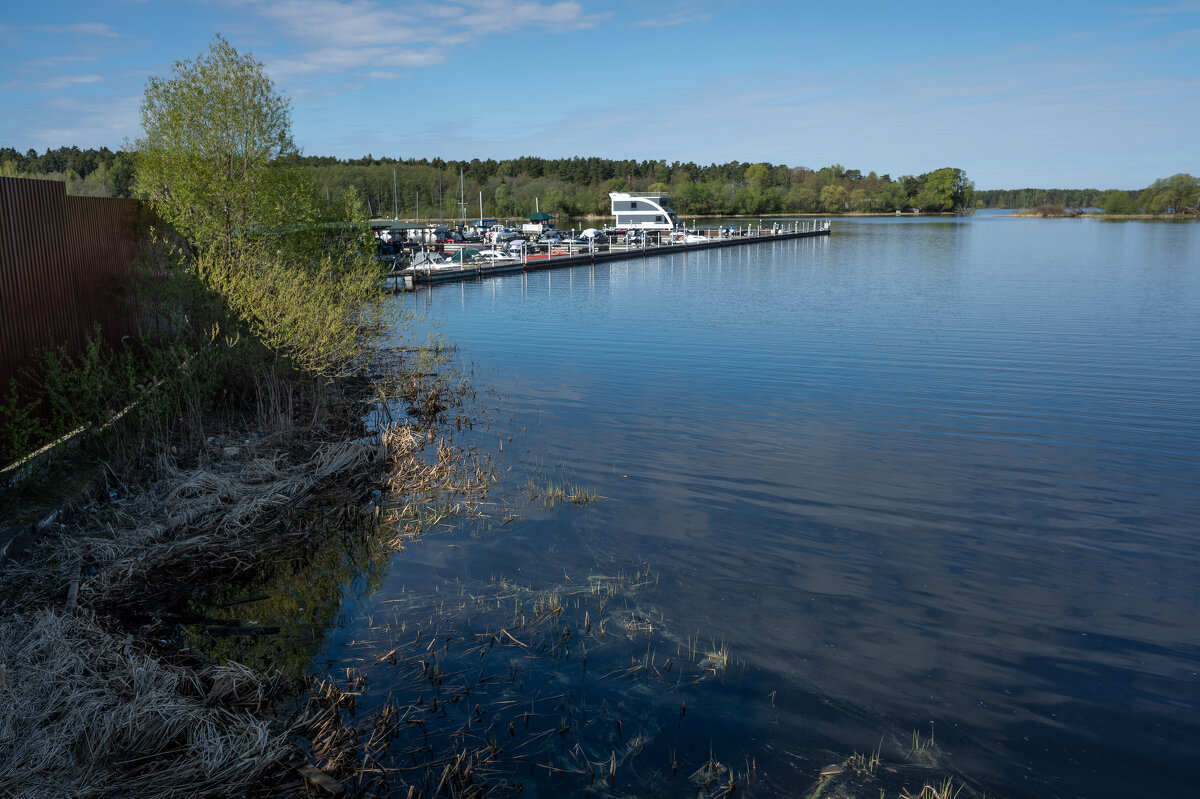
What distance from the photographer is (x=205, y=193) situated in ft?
50.5

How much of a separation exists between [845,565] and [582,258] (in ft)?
135

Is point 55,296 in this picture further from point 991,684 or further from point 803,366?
point 803,366

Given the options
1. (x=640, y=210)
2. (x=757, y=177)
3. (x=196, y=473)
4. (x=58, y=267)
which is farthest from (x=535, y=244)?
(x=757, y=177)

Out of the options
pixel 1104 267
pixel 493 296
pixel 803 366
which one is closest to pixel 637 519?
pixel 803 366

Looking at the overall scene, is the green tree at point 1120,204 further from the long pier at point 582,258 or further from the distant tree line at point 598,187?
the long pier at point 582,258

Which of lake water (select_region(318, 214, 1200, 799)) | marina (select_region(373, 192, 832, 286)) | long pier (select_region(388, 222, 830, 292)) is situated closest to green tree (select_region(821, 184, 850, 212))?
marina (select_region(373, 192, 832, 286))

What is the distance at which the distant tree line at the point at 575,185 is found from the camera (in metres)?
119

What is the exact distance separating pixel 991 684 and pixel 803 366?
1209cm

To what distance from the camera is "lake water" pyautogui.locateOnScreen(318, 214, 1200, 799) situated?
5.13 metres

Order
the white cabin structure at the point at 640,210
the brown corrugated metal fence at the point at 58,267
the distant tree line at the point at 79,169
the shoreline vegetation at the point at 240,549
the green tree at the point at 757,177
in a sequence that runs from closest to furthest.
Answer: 1. the shoreline vegetation at the point at 240,549
2. the brown corrugated metal fence at the point at 58,267
3. the distant tree line at the point at 79,169
4. the white cabin structure at the point at 640,210
5. the green tree at the point at 757,177

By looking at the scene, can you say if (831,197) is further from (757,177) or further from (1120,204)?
(1120,204)

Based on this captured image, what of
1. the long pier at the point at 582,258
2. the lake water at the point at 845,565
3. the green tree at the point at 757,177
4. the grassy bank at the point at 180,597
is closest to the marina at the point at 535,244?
the long pier at the point at 582,258

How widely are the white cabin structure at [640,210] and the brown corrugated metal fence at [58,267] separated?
67569 millimetres

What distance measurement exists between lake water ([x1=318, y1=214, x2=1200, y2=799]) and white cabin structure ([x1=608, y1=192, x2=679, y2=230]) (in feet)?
200
